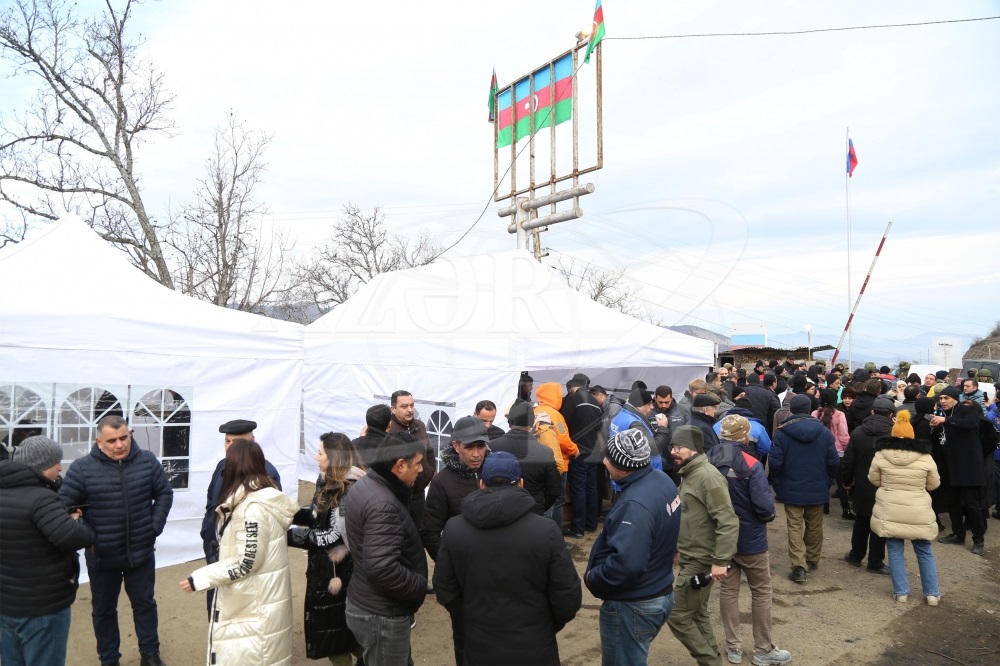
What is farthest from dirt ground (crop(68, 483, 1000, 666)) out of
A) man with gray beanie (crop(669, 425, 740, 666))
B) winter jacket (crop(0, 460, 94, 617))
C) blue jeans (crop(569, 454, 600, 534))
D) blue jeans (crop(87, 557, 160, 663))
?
winter jacket (crop(0, 460, 94, 617))

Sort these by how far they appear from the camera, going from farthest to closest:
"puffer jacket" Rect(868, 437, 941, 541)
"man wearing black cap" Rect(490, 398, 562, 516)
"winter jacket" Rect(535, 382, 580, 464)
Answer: "winter jacket" Rect(535, 382, 580, 464)
"puffer jacket" Rect(868, 437, 941, 541)
"man wearing black cap" Rect(490, 398, 562, 516)

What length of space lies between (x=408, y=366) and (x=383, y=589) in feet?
17.6

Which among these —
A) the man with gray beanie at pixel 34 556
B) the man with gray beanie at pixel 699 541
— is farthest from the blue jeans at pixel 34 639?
the man with gray beanie at pixel 699 541

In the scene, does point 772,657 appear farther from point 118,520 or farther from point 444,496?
point 118,520

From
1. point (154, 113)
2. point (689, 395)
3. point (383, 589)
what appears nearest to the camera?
point (383, 589)

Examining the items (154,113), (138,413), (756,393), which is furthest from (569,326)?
(154,113)

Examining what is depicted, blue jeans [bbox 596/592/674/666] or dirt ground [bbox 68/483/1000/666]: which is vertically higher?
blue jeans [bbox 596/592/674/666]

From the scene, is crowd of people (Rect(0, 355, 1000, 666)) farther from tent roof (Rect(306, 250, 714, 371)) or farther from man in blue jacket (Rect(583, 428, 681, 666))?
tent roof (Rect(306, 250, 714, 371))

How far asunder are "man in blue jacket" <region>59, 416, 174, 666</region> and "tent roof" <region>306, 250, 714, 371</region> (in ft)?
13.0

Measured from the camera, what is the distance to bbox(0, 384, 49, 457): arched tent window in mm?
5273

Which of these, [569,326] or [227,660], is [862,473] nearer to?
[569,326]

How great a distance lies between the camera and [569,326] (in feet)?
25.8

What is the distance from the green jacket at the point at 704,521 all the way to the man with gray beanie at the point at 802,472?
7.34ft

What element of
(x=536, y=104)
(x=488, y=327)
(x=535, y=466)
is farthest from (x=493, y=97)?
(x=535, y=466)
